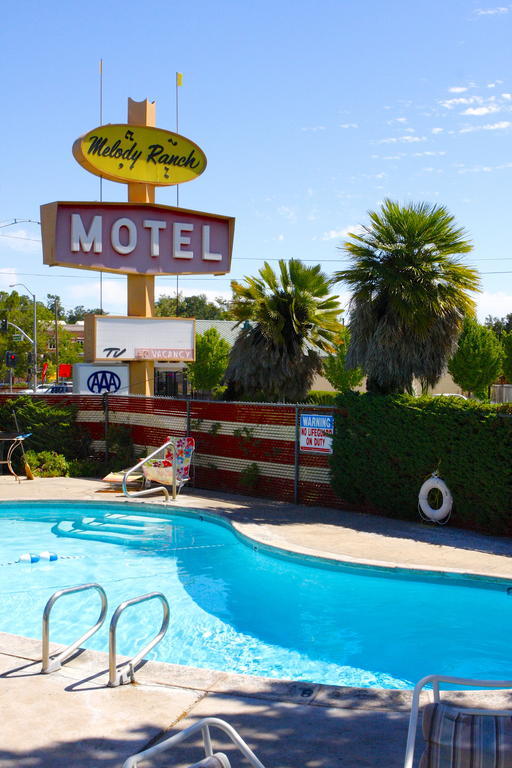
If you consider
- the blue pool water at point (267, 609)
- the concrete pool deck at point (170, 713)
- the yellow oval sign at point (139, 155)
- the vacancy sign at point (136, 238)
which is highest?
the yellow oval sign at point (139, 155)

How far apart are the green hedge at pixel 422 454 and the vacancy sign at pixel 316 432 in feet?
0.88

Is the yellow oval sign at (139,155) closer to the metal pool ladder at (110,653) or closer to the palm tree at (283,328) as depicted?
the palm tree at (283,328)

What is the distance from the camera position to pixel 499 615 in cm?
929

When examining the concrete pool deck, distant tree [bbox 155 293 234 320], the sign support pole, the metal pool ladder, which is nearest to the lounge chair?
the sign support pole

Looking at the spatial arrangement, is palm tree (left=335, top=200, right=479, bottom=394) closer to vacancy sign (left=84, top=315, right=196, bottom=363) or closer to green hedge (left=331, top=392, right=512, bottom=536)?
green hedge (left=331, top=392, right=512, bottom=536)

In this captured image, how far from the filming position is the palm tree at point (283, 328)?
23.3 meters

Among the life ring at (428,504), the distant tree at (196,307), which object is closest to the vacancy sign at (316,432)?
the life ring at (428,504)

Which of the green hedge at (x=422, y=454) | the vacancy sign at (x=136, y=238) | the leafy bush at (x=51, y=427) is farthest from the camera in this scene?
the vacancy sign at (x=136, y=238)

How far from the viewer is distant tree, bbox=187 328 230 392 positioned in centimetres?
4912

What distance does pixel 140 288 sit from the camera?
74.4 feet

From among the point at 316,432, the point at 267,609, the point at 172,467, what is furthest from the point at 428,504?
the point at 172,467

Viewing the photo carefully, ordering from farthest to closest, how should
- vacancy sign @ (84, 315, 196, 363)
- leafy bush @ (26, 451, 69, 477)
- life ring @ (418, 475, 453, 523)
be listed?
vacancy sign @ (84, 315, 196, 363)
leafy bush @ (26, 451, 69, 477)
life ring @ (418, 475, 453, 523)

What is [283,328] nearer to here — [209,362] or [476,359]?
[209,362]

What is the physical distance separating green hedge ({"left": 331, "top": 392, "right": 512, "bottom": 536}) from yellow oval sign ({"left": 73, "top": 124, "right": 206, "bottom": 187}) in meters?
11.6
